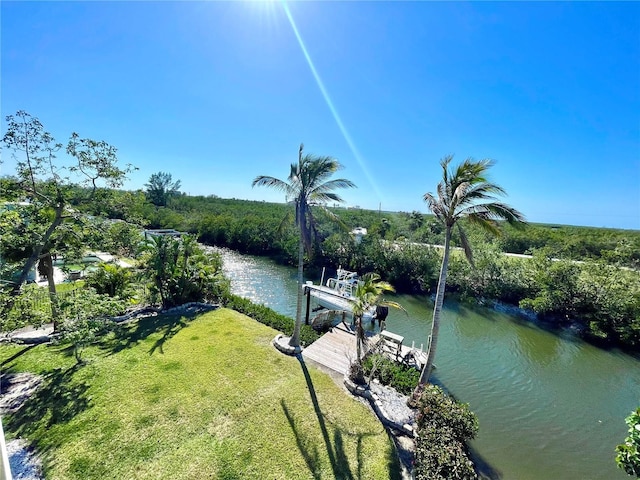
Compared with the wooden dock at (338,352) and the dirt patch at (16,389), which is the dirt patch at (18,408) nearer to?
the dirt patch at (16,389)

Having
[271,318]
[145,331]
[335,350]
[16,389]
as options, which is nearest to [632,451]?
[335,350]

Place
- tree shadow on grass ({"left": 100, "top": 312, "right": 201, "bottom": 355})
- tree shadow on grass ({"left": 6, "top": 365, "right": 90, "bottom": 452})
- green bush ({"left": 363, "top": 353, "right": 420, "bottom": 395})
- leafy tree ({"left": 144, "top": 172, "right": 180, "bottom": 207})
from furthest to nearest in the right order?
leafy tree ({"left": 144, "top": 172, "right": 180, "bottom": 207}) < tree shadow on grass ({"left": 100, "top": 312, "right": 201, "bottom": 355}) < green bush ({"left": 363, "top": 353, "right": 420, "bottom": 395}) < tree shadow on grass ({"left": 6, "top": 365, "right": 90, "bottom": 452})

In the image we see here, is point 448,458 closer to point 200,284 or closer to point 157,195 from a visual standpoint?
point 200,284

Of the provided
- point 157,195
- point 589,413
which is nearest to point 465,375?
point 589,413

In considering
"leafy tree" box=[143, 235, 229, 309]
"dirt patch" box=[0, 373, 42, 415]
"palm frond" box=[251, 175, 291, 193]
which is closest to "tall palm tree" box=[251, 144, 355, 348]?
"palm frond" box=[251, 175, 291, 193]

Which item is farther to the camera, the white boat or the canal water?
the white boat

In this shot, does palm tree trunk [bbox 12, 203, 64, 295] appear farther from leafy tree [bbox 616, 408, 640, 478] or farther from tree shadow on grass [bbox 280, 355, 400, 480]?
leafy tree [bbox 616, 408, 640, 478]

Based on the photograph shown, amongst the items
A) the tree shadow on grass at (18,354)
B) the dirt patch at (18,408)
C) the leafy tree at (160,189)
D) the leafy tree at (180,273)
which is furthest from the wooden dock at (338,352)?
the leafy tree at (160,189)
